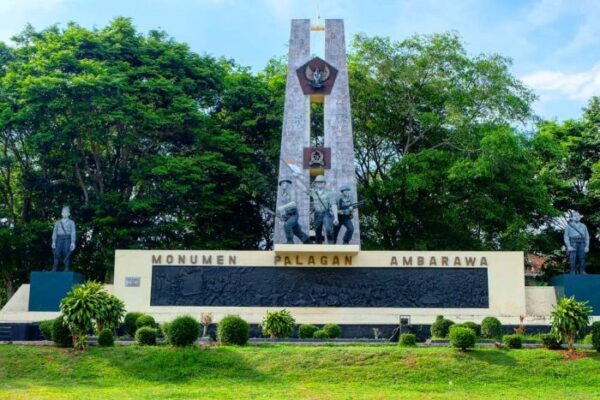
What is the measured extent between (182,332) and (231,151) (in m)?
15.3

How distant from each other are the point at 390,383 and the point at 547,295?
35.3 feet

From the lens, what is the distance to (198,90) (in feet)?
93.7

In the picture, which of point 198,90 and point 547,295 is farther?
point 198,90

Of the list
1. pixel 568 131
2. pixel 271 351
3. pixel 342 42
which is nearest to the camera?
pixel 271 351

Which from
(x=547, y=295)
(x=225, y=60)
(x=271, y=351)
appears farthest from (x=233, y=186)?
(x=271, y=351)

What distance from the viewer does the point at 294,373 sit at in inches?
499

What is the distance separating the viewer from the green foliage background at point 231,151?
1024 inches

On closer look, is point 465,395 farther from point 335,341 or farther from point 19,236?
point 19,236

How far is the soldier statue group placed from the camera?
20.6 metres

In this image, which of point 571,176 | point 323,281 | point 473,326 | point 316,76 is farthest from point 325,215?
point 571,176

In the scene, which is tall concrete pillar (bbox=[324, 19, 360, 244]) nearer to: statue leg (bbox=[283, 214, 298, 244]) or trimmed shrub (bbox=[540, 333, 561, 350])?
statue leg (bbox=[283, 214, 298, 244])

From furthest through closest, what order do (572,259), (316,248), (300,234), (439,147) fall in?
(439,147)
(572,259)
(300,234)
(316,248)

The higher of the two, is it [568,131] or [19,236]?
[568,131]

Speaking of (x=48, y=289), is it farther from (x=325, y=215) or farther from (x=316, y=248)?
(x=325, y=215)
